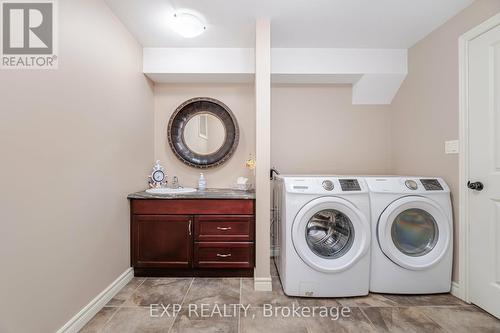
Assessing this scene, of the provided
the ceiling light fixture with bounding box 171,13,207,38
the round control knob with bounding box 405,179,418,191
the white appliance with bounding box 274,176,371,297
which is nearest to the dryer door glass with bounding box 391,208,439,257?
the round control knob with bounding box 405,179,418,191

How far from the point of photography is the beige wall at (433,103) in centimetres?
191

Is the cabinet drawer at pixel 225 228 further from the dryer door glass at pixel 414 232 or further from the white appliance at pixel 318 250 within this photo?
the dryer door glass at pixel 414 232

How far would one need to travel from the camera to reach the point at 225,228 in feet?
7.18

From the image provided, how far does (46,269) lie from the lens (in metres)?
1.28

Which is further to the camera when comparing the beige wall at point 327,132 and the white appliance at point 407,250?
the beige wall at point 327,132

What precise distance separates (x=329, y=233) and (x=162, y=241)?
1556 mm

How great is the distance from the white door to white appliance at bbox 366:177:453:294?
0.17 m

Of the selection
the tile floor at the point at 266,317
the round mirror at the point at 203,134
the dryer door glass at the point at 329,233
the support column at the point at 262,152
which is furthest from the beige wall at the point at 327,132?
the tile floor at the point at 266,317

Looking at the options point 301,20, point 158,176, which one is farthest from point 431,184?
point 158,176

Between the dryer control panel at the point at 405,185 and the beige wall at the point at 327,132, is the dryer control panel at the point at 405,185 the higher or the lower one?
the lower one

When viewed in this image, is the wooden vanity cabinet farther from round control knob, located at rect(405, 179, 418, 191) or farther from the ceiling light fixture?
the ceiling light fixture

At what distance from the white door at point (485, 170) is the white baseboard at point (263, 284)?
1.58 m

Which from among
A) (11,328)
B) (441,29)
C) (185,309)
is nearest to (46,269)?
(11,328)

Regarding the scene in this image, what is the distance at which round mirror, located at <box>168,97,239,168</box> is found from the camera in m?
2.77
